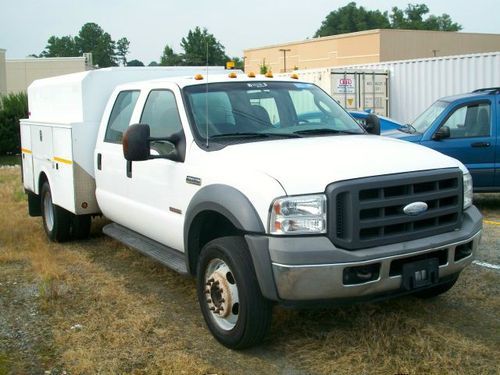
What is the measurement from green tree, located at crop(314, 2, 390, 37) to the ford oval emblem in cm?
10471

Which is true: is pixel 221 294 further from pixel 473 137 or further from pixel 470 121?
pixel 470 121

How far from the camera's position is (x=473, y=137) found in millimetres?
9398

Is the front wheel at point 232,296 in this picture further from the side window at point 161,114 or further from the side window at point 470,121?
the side window at point 470,121

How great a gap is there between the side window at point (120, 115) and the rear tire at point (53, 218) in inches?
65.0

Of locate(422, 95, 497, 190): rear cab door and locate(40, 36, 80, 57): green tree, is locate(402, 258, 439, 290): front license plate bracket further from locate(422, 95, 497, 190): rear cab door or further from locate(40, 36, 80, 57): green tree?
locate(40, 36, 80, 57): green tree

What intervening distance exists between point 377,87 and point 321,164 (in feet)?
51.2

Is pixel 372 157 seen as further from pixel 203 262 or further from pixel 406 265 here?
pixel 203 262

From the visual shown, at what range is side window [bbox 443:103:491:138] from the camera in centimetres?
944

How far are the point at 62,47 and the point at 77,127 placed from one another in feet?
239

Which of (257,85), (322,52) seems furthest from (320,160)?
(322,52)

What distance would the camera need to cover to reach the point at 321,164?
405 cm

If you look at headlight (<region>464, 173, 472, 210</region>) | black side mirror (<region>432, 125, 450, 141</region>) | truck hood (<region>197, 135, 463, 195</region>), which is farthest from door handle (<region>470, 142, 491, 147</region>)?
headlight (<region>464, 173, 472, 210</region>)

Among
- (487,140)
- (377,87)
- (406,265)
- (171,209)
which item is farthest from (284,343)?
(377,87)

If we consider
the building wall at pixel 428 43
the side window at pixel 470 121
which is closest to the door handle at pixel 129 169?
the side window at pixel 470 121
